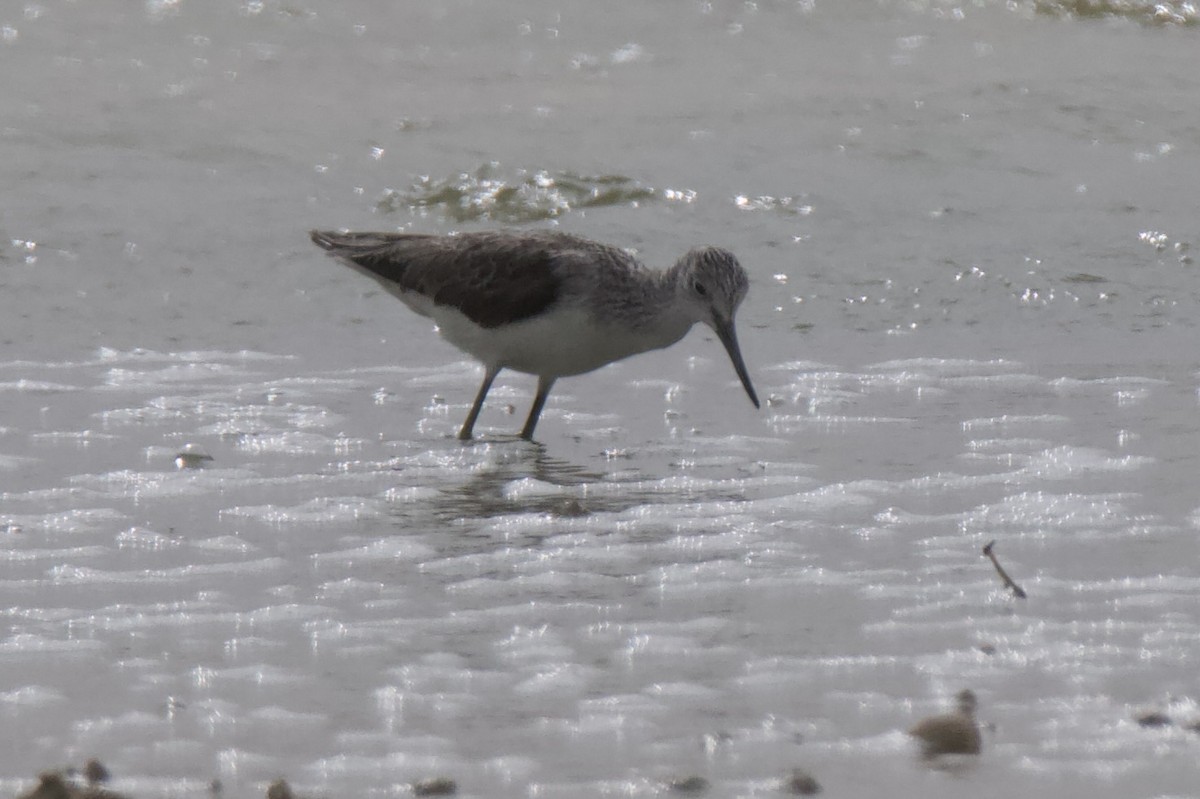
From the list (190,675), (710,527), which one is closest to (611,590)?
(710,527)

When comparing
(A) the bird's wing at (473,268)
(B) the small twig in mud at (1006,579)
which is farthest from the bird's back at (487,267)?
(B) the small twig in mud at (1006,579)

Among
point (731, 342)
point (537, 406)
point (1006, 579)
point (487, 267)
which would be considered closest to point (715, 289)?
point (731, 342)

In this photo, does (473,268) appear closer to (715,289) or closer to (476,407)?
(476,407)

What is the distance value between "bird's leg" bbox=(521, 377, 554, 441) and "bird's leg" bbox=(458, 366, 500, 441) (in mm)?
192

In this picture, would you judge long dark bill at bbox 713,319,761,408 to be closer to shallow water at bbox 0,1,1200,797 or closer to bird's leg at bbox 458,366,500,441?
shallow water at bbox 0,1,1200,797

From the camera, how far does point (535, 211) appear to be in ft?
36.4

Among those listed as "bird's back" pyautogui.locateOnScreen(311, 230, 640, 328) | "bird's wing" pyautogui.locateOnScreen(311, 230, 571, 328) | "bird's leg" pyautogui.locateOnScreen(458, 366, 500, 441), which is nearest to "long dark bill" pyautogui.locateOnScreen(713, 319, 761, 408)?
"bird's back" pyautogui.locateOnScreen(311, 230, 640, 328)

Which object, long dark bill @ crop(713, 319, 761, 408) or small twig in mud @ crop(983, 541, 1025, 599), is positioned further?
long dark bill @ crop(713, 319, 761, 408)

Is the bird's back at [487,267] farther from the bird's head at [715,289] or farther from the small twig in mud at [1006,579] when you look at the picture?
the small twig in mud at [1006,579]

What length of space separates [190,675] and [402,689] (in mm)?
475

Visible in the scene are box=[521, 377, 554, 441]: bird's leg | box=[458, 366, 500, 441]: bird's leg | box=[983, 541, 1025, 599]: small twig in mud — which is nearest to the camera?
box=[983, 541, 1025, 599]: small twig in mud

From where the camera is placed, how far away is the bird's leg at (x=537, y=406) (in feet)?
23.4

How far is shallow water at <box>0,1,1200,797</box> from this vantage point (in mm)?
3807

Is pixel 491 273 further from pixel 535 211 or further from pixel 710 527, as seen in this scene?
pixel 535 211
